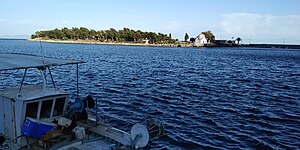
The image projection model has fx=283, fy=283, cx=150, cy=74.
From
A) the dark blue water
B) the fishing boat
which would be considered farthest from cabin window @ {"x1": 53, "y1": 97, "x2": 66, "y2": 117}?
the dark blue water

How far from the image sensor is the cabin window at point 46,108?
14906 millimetres

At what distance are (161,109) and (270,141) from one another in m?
11.8

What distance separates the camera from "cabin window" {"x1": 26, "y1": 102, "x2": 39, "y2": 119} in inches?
564

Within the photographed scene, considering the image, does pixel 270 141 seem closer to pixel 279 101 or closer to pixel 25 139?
pixel 279 101

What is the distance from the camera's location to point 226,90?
43.5m

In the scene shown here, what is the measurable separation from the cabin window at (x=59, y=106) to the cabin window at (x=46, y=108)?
404 mm

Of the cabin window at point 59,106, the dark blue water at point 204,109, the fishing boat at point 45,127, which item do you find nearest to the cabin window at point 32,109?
the fishing boat at point 45,127

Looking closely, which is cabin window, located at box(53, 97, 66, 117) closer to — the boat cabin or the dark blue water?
the boat cabin

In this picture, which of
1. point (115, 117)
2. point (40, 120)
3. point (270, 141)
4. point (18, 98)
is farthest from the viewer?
point (115, 117)

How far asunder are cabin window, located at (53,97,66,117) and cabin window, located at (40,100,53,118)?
15.9 inches

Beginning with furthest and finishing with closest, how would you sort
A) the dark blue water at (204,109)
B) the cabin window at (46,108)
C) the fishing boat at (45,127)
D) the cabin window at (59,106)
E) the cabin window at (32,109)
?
the dark blue water at (204,109)
the cabin window at (59,106)
the cabin window at (46,108)
the cabin window at (32,109)
the fishing boat at (45,127)

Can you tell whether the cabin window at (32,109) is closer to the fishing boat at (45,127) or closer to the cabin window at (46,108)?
the fishing boat at (45,127)

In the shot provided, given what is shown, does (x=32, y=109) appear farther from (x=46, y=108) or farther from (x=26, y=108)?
(x=46, y=108)

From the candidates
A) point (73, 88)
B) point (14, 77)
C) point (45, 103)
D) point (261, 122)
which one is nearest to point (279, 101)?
point (261, 122)
